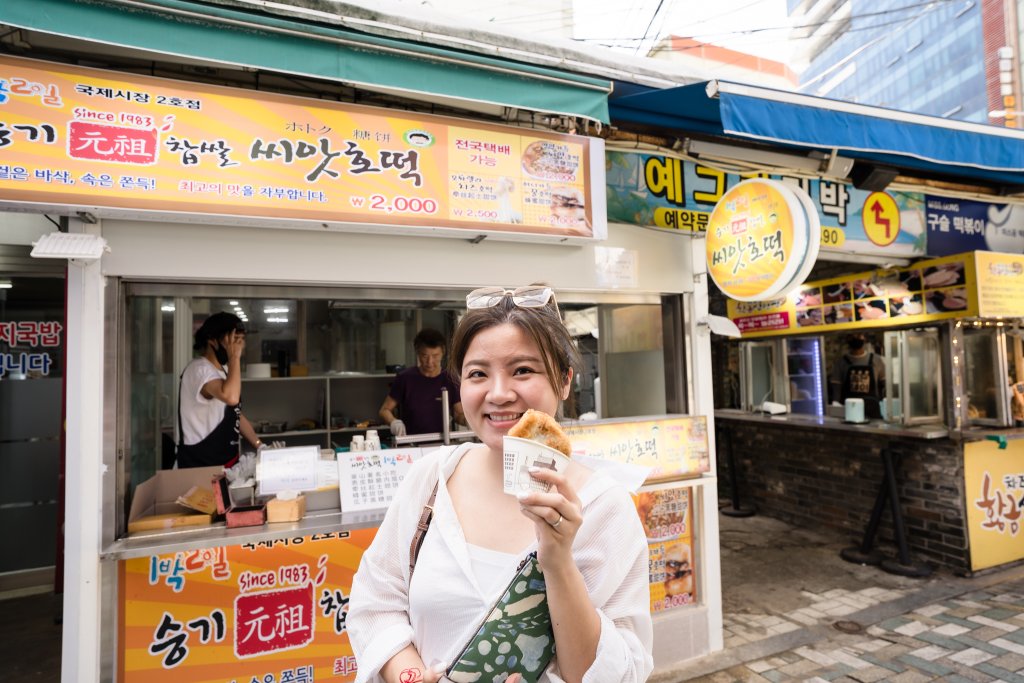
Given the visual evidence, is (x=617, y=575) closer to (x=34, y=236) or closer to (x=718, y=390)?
(x=34, y=236)

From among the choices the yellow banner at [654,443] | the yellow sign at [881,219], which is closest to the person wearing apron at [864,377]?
the yellow sign at [881,219]

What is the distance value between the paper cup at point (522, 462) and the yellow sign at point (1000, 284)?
21.3 ft

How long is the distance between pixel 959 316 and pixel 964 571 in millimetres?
2645

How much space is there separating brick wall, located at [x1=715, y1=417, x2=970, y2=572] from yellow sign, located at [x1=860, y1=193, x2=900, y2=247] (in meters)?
2.28

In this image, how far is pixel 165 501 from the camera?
369cm

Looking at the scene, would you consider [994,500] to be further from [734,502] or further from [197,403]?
[197,403]

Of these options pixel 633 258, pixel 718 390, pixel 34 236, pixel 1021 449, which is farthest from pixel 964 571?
pixel 34 236

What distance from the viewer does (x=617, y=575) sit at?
1.36m

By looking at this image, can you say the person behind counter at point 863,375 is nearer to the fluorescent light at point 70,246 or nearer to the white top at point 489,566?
the white top at point 489,566

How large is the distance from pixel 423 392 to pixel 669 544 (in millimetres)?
2448

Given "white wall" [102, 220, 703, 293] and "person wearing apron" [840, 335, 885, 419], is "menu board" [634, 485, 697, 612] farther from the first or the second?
"person wearing apron" [840, 335, 885, 419]

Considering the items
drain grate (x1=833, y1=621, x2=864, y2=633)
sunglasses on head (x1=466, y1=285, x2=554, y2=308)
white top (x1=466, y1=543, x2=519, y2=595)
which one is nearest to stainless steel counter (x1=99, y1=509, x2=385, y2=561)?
white top (x1=466, y1=543, x2=519, y2=595)

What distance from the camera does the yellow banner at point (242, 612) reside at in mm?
3025

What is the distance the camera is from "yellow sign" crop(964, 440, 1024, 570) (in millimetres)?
5723
